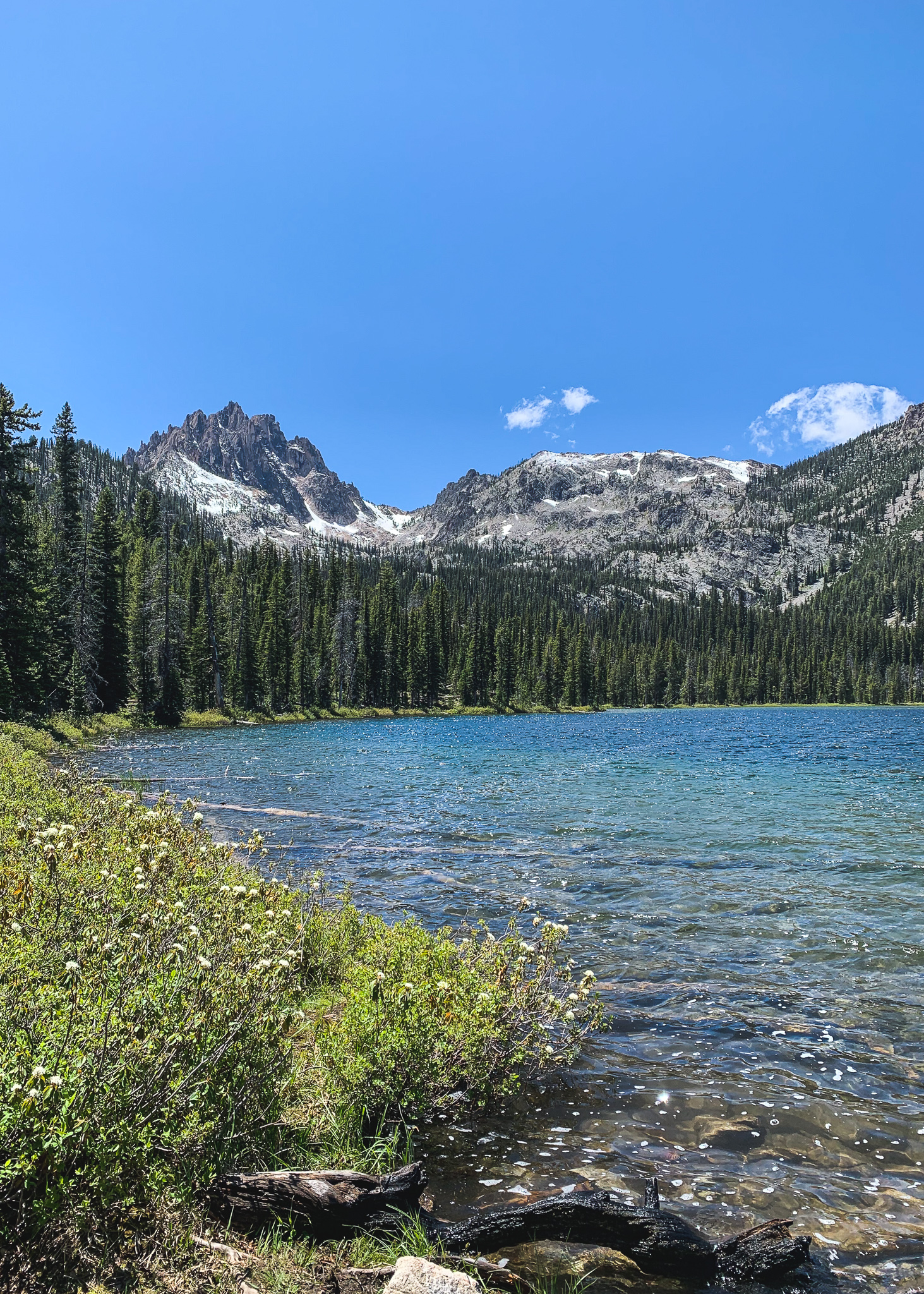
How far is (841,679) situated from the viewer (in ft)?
624

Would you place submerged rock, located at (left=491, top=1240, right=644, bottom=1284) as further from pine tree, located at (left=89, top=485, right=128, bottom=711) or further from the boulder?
pine tree, located at (left=89, top=485, right=128, bottom=711)

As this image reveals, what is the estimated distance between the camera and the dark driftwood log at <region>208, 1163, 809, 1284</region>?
4730mm

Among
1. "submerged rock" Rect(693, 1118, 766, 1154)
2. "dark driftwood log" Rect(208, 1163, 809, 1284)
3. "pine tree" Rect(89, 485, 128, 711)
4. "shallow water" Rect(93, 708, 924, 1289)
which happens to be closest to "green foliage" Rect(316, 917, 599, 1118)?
"shallow water" Rect(93, 708, 924, 1289)

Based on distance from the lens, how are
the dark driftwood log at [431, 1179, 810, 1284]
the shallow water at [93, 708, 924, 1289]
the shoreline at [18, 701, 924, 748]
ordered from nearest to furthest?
the dark driftwood log at [431, 1179, 810, 1284] < the shallow water at [93, 708, 924, 1289] < the shoreline at [18, 701, 924, 748]

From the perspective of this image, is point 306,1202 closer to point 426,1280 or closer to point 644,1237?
point 426,1280

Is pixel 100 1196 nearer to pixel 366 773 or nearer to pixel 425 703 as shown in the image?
pixel 366 773

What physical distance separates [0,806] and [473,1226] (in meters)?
11.3

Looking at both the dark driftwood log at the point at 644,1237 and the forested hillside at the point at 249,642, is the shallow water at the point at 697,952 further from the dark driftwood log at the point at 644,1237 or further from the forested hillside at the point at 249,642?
the forested hillside at the point at 249,642

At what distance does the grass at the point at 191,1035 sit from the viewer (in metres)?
3.76

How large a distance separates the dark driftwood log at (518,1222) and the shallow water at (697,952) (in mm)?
555

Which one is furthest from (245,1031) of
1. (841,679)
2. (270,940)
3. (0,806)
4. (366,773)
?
(841,679)

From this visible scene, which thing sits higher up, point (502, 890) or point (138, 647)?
point (138, 647)

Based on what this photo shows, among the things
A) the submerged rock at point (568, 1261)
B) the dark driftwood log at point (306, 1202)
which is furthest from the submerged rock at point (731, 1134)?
the dark driftwood log at point (306, 1202)

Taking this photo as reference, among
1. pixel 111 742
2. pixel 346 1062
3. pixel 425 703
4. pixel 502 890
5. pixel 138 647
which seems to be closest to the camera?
pixel 346 1062
